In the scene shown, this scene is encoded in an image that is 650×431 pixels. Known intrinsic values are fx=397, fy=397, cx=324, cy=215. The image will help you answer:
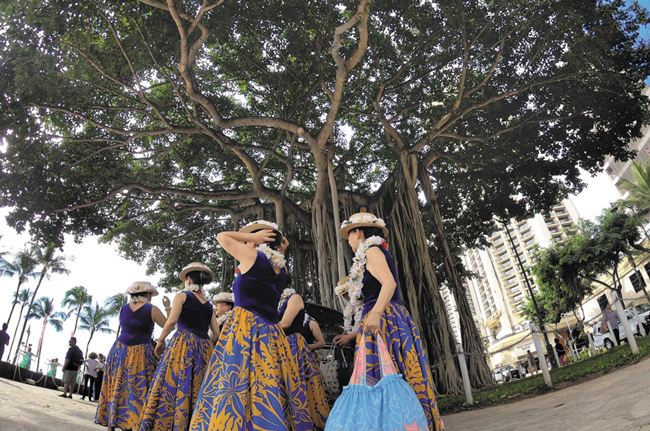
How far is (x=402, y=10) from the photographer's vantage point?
6453mm

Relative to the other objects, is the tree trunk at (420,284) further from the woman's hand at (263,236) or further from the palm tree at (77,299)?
the palm tree at (77,299)

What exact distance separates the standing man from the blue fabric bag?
6640mm

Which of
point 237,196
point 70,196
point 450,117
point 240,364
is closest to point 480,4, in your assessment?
point 450,117

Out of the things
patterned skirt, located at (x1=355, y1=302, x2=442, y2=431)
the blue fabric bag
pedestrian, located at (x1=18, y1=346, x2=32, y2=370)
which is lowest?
the blue fabric bag

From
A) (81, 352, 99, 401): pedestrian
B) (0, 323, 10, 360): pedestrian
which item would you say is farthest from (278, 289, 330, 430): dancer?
(0, 323, 10, 360): pedestrian

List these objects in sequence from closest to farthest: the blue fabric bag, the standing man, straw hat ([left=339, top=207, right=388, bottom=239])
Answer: the blue fabric bag, straw hat ([left=339, top=207, right=388, bottom=239]), the standing man

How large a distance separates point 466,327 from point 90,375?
6.81 meters

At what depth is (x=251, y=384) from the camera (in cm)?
172

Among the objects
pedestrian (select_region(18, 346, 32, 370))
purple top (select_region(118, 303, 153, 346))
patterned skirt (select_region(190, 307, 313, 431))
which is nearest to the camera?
patterned skirt (select_region(190, 307, 313, 431))

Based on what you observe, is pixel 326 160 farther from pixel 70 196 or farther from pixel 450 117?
pixel 70 196

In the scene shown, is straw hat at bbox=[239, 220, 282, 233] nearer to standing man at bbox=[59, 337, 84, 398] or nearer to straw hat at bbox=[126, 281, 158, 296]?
straw hat at bbox=[126, 281, 158, 296]

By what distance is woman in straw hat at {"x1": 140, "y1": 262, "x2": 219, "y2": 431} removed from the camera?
231cm

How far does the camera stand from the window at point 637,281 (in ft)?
63.1

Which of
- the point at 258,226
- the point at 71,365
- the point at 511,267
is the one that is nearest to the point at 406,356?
the point at 258,226
